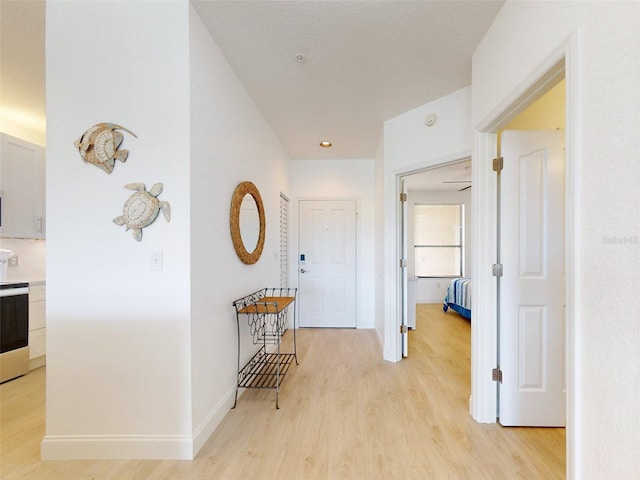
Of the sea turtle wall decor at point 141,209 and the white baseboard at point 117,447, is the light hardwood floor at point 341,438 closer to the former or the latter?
the white baseboard at point 117,447

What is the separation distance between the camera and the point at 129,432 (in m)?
1.66

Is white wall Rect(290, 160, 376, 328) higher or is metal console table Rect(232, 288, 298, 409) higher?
white wall Rect(290, 160, 376, 328)

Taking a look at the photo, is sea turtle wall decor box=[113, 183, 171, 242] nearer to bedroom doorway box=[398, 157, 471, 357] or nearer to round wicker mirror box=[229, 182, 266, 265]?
round wicker mirror box=[229, 182, 266, 265]

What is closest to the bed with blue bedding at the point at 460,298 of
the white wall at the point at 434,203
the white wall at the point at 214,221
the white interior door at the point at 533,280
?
the white wall at the point at 434,203

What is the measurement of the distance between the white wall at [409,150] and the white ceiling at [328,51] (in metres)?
0.13

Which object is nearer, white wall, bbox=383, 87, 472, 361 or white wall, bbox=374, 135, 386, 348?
white wall, bbox=383, 87, 472, 361

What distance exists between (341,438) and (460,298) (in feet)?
12.9

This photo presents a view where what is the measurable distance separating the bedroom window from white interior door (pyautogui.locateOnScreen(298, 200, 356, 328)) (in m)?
2.64

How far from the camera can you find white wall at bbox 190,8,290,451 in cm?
172

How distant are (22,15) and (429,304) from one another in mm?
6823

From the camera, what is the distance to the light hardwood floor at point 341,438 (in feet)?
5.11

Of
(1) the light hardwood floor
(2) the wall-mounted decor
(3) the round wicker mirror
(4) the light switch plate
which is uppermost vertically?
(2) the wall-mounted decor

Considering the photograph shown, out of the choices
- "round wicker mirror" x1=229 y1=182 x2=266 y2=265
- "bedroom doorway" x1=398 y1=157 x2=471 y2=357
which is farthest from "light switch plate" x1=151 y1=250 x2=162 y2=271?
"bedroom doorway" x1=398 y1=157 x2=471 y2=357

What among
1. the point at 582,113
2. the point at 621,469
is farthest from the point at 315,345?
the point at 582,113
